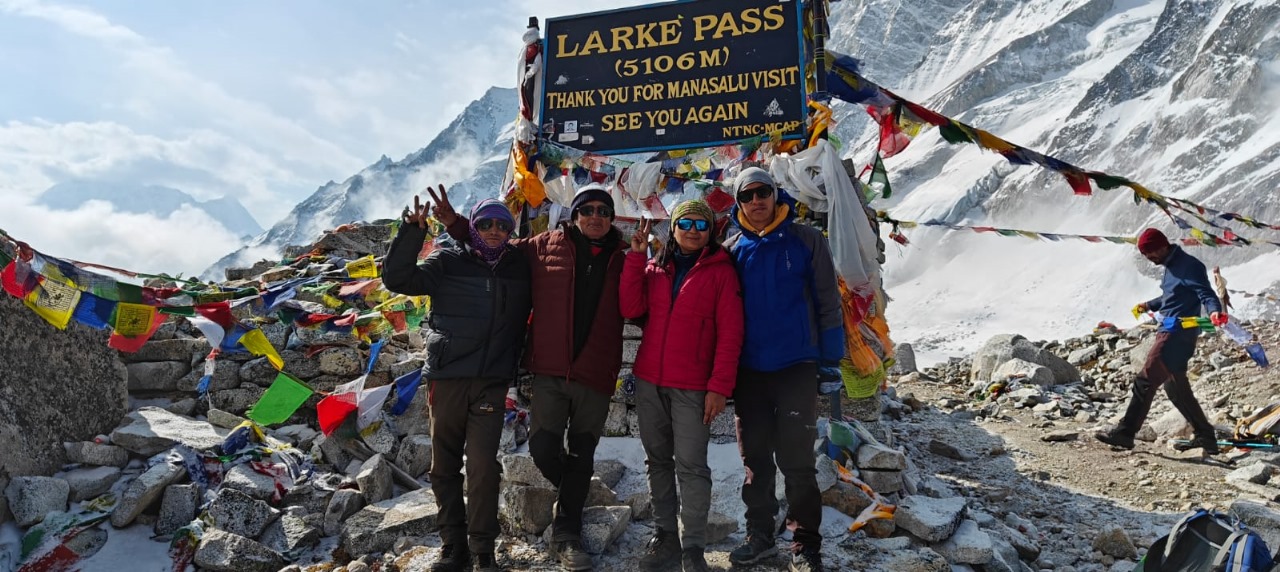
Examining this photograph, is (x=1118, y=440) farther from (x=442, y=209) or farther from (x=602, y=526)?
(x=442, y=209)

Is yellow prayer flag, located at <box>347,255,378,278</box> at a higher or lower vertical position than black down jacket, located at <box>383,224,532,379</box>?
higher

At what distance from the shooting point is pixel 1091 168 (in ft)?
182

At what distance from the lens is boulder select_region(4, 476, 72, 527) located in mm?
4090

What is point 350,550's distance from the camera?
162 inches

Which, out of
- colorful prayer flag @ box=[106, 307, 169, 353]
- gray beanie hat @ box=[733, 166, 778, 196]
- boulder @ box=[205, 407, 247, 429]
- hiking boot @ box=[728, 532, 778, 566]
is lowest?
hiking boot @ box=[728, 532, 778, 566]

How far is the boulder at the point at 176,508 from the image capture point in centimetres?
429

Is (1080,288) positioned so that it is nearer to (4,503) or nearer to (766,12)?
(766,12)

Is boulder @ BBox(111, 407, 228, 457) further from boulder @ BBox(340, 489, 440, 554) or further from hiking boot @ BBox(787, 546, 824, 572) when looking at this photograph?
hiking boot @ BBox(787, 546, 824, 572)

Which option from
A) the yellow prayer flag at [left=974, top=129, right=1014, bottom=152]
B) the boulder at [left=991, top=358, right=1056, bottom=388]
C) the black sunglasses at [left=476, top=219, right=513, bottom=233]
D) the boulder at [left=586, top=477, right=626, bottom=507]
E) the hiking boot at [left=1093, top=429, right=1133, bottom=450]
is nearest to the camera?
the black sunglasses at [left=476, top=219, right=513, bottom=233]

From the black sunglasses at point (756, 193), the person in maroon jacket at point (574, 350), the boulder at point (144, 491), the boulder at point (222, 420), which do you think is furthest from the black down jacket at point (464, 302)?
the boulder at point (222, 420)

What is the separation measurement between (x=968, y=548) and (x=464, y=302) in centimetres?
316

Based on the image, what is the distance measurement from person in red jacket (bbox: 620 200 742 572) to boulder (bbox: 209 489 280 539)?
8.17 ft

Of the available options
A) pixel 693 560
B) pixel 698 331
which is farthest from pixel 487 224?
pixel 693 560

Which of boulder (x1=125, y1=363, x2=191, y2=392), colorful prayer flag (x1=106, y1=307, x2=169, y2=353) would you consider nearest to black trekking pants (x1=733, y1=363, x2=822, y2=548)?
colorful prayer flag (x1=106, y1=307, x2=169, y2=353)
